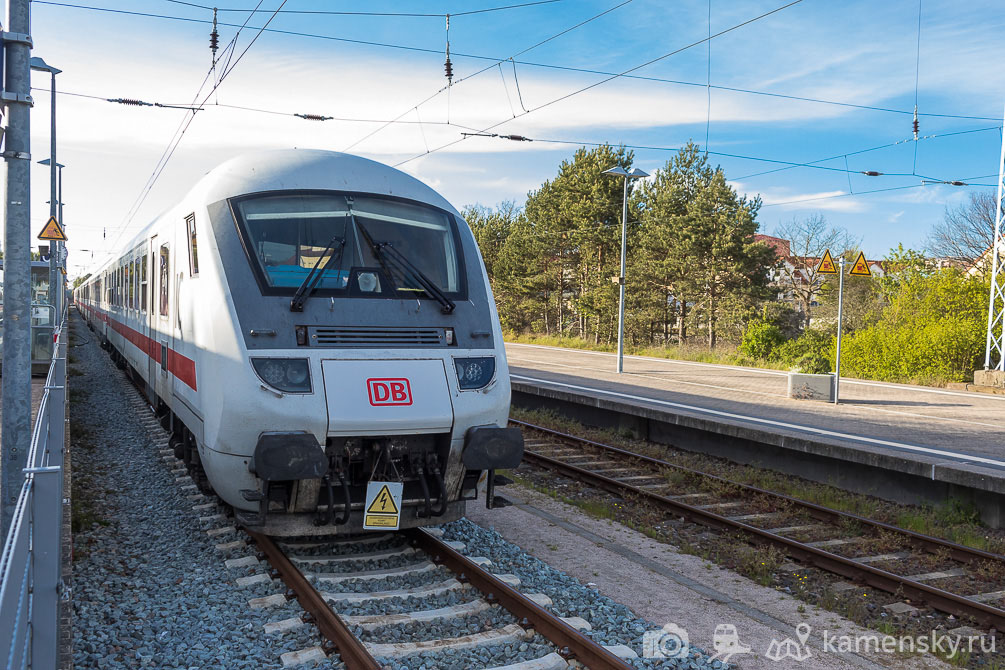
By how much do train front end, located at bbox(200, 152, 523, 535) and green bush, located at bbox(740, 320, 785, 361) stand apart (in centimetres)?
2192

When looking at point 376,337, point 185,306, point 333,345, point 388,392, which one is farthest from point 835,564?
point 185,306

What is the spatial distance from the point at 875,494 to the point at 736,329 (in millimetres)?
24048

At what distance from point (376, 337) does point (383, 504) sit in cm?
123

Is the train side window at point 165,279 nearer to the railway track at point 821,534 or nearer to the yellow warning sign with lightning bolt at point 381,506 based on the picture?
the yellow warning sign with lightning bolt at point 381,506

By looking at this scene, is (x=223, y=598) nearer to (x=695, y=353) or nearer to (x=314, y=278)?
(x=314, y=278)

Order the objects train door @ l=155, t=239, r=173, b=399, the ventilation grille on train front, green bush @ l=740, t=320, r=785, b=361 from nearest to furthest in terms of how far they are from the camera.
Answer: the ventilation grille on train front < train door @ l=155, t=239, r=173, b=399 < green bush @ l=740, t=320, r=785, b=361

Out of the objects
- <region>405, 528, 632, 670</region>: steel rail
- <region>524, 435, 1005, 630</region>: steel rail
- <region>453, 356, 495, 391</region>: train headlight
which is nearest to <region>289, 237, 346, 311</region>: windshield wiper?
<region>453, 356, 495, 391</region>: train headlight

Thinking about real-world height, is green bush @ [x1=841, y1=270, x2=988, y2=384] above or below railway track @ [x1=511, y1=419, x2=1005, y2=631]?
above

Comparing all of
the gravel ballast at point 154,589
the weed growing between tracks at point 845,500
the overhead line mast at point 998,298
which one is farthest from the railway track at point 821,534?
the overhead line mast at point 998,298

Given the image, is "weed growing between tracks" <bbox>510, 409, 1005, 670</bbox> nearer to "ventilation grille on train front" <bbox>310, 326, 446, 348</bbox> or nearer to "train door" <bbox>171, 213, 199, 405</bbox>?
"ventilation grille on train front" <bbox>310, 326, 446, 348</bbox>

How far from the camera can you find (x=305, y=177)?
21.6ft

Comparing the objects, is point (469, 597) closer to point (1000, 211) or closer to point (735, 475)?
point (735, 475)

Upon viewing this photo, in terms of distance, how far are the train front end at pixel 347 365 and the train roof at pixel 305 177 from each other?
0.02 m

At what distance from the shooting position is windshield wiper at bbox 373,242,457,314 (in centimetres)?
639
